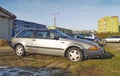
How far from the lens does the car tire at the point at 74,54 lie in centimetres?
982

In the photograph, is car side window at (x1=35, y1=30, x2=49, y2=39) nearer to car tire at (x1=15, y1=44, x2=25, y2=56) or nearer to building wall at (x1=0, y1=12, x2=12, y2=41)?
car tire at (x1=15, y1=44, x2=25, y2=56)

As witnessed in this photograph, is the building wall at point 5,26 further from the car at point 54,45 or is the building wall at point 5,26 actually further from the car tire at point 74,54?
the car tire at point 74,54

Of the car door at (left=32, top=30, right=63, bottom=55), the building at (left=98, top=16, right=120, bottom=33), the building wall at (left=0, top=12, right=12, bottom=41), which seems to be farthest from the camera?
the building at (left=98, top=16, right=120, bottom=33)

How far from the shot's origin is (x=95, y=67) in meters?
8.56

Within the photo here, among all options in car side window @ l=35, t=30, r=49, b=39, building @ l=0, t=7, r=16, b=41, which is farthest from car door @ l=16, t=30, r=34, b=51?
building @ l=0, t=7, r=16, b=41

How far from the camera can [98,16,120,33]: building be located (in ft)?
355

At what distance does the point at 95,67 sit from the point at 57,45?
228cm

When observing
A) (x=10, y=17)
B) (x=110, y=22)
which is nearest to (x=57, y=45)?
(x=10, y=17)

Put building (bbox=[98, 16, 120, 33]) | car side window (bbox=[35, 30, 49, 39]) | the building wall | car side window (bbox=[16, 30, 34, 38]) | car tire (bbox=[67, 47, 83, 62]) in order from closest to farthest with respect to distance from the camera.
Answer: car tire (bbox=[67, 47, 83, 62])
car side window (bbox=[35, 30, 49, 39])
car side window (bbox=[16, 30, 34, 38])
the building wall
building (bbox=[98, 16, 120, 33])

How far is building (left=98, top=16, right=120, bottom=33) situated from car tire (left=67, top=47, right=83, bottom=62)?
330ft

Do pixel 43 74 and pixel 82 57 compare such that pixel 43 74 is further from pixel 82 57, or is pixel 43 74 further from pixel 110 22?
pixel 110 22

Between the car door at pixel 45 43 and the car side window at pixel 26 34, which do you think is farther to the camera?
the car side window at pixel 26 34

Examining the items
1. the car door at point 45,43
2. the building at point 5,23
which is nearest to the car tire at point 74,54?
the car door at point 45,43

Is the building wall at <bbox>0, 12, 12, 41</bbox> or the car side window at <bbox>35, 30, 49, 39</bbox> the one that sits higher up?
the building wall at <bbox>0, 12, 12, 41</bbox>
